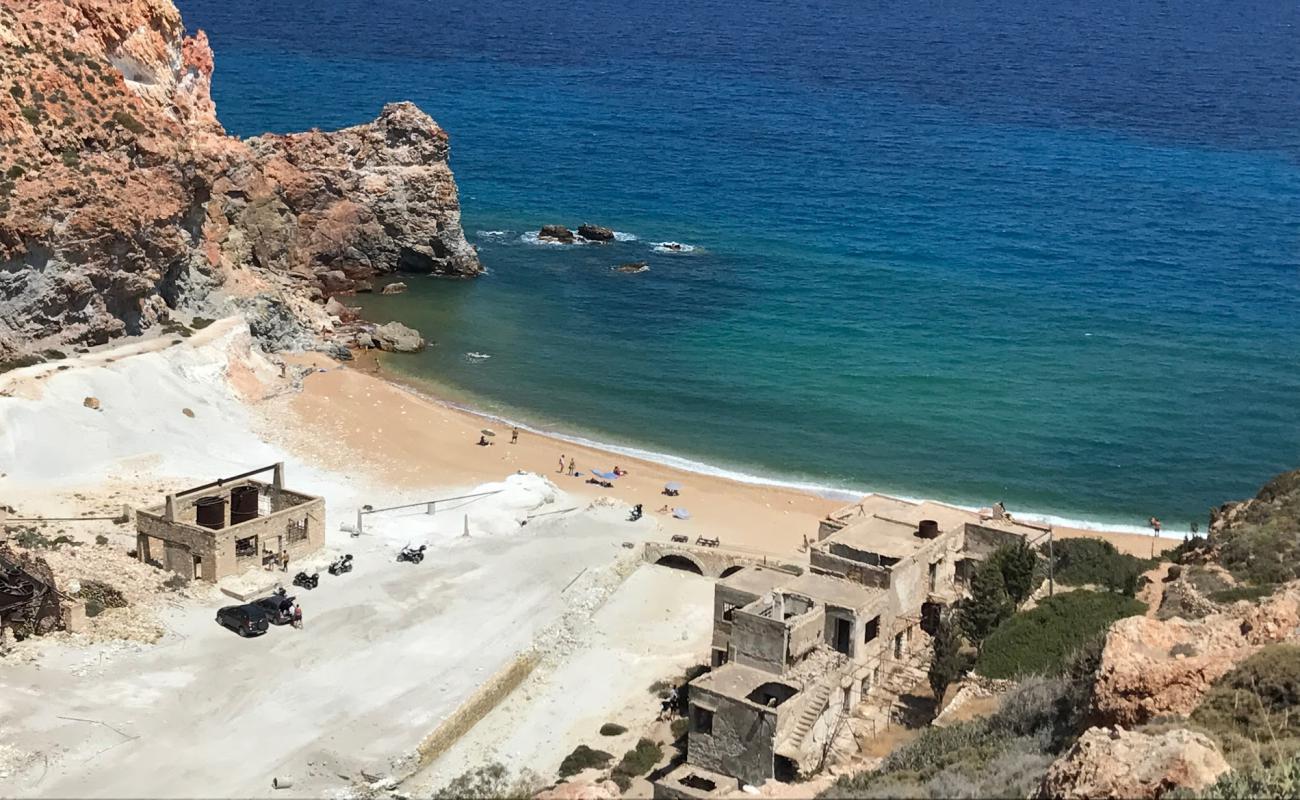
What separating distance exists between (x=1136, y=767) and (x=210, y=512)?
30.8 meters

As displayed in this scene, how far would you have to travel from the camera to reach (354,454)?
52688 millimetres

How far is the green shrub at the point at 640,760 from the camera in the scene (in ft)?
104

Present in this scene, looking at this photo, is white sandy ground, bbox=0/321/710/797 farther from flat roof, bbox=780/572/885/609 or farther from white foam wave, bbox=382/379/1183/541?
white foam wave, bbox=382/379/1183/541

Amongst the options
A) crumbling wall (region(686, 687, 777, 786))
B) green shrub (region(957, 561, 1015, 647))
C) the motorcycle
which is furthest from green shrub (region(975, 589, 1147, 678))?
the motorcycle

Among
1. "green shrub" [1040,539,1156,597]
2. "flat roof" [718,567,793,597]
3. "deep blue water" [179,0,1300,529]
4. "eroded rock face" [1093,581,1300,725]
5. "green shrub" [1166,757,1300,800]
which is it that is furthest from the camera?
"deep blue water" [179,0,1300,529]

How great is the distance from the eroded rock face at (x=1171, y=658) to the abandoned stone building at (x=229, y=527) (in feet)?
84.0

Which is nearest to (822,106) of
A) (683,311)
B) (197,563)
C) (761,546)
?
(683,311)

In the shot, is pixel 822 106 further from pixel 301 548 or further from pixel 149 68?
pixel 301 548

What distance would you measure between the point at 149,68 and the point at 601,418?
25138mm

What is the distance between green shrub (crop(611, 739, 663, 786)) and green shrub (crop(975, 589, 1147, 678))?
807 centimetres

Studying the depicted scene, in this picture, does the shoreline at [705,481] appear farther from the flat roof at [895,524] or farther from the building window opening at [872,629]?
the building window opening at [872,629]

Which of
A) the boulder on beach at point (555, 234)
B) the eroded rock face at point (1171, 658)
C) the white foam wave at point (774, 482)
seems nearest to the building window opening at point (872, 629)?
the eroded rock face at point (1171, 658)

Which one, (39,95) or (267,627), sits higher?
(39,95)

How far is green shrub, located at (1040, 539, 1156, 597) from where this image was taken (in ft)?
127
